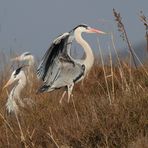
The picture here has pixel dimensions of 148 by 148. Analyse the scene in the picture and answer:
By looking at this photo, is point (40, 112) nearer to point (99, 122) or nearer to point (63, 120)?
point (63, 120)

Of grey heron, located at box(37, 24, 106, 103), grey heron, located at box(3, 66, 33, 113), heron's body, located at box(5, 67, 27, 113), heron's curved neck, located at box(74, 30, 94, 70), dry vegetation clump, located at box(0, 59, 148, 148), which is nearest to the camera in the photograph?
dry vegetation clump, located at box(0, 59, 148, 148)

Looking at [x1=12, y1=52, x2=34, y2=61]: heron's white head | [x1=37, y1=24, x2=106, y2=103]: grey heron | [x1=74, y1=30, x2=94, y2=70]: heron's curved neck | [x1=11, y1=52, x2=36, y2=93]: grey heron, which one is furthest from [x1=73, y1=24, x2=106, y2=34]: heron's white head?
[x1=12, y1=52, x2=34, y2=61]: heron's white head

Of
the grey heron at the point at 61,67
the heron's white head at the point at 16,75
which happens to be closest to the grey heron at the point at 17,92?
the heron's white head at the point at 16,75

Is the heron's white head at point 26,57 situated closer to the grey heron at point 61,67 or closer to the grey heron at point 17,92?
the grey heron at point 17,92

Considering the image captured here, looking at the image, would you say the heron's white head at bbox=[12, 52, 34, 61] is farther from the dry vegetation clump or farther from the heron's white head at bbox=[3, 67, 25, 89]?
the dry vegetation clump

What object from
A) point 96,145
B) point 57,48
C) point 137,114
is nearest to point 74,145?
point 96,145

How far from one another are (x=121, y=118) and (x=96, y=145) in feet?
0.86

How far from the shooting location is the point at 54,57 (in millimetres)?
7547

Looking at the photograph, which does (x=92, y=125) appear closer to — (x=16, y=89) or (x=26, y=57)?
(x=16, y=89)

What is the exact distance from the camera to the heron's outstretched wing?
24.3ft

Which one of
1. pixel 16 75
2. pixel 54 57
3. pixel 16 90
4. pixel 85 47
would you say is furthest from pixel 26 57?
pixel 54 57

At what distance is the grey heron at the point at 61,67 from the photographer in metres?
7.46

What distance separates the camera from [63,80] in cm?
784

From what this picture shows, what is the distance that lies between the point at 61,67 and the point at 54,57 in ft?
0.75
